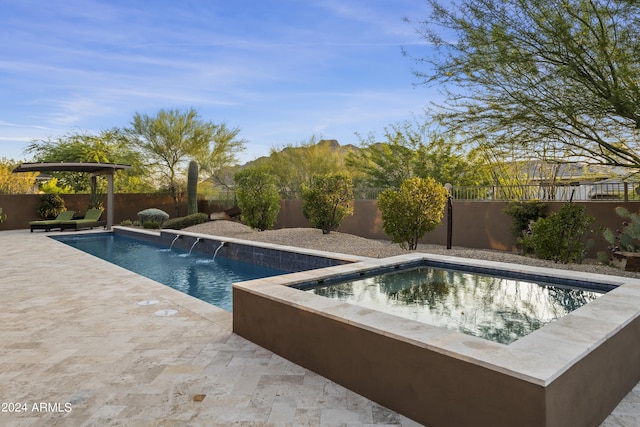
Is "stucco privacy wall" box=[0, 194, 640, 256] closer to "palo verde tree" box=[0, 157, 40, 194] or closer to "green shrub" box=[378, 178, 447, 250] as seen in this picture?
"palo verde tree" box=[0, 157, 40, 194]

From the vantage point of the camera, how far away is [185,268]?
28.5 feet

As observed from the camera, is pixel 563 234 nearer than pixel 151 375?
No

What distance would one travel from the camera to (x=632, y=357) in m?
2.84

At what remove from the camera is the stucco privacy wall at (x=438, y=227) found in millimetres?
8672

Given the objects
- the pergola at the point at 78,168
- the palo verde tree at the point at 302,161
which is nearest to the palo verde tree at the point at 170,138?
the palo verde tree at the point at 302,161

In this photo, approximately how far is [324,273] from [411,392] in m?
Result: 2.28

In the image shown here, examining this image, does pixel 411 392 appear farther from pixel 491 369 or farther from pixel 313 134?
pixel 313 134

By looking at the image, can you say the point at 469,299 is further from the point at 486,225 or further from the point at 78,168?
the point at 78,168

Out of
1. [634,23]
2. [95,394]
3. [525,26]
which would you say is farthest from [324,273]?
[634,23]

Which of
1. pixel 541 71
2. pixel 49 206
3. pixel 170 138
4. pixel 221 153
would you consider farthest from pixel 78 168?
pixel 541 71

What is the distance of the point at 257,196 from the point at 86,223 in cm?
798

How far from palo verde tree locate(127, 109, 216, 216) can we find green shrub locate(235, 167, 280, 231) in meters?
10.8

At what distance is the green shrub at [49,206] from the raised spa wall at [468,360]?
59.4 ft

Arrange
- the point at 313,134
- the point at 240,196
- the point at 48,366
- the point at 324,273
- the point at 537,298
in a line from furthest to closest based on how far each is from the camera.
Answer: the point at 313,134 < the point at 240,196 < the point at 324,273 < the point at 537,298 < the point at 48,366
